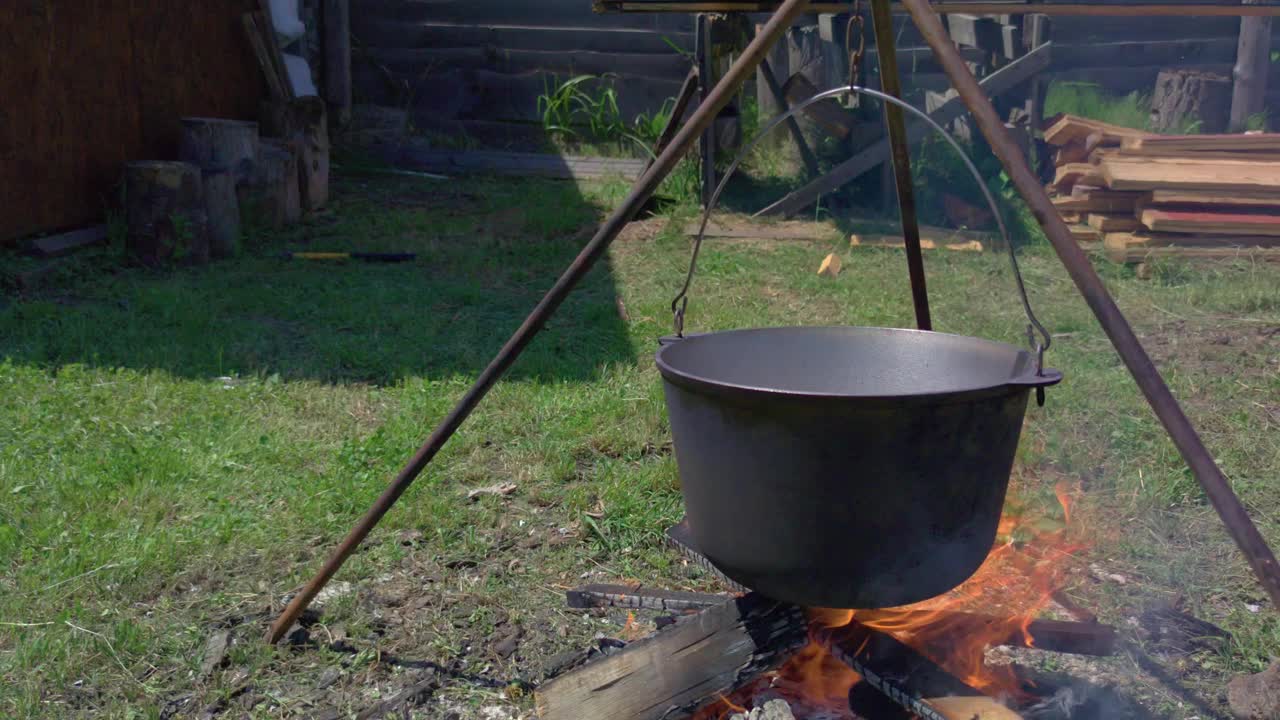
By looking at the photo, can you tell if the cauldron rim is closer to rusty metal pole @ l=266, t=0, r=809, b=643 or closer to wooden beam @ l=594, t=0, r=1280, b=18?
rusty metal pole @ l=266, t=0, r=809, b=643

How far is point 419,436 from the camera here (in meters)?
3.55

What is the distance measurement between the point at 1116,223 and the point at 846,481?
5.45 metres

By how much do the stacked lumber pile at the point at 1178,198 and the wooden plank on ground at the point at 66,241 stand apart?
5852 millimetres

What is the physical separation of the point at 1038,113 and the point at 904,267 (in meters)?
2.87

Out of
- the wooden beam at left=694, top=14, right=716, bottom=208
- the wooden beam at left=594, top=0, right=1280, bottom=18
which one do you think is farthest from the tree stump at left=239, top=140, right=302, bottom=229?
the wooden beam at left=594, top=0, right=1280, bottom=18

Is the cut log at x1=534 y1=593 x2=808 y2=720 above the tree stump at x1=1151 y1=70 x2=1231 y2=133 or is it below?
below

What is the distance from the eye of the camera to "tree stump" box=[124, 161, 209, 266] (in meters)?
5.81

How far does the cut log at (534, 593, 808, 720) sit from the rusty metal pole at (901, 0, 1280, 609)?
2.77ft

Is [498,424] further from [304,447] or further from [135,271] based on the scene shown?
[135,271]

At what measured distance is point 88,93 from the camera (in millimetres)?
6012

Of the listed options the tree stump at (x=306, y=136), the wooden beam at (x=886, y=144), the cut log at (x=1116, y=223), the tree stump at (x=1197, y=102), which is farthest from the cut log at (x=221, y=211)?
the tree stump at (x=1197, y=102)

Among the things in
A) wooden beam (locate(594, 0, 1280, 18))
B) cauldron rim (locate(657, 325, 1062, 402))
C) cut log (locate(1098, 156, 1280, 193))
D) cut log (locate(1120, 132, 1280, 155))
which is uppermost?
wooden beam (locate(594, 0, 1280, 18))

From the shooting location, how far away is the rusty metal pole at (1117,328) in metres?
1.54

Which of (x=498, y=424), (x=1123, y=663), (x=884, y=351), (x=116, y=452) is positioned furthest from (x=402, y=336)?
(x=1123, y=663)
